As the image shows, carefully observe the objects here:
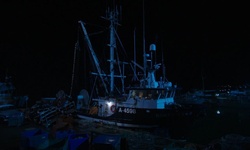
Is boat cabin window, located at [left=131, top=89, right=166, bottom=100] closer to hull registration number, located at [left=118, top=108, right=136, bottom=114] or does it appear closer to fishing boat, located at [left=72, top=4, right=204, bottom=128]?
fishing boat, located at [left=72, top=4, right=204, bottom=128]

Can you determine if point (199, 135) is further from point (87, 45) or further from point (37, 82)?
point (37, 82)

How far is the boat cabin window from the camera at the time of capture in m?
12.0

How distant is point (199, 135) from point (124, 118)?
6801 mm

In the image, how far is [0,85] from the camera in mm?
17469

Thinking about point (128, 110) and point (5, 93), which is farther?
point (5, 93)

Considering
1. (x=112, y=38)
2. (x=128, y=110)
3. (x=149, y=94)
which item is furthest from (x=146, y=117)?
(x=112, y=38)

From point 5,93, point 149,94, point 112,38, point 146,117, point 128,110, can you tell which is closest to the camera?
point 146,117

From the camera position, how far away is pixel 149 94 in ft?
39.8

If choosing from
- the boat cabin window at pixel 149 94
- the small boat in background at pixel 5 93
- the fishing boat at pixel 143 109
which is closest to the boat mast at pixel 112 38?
the fishing boat at pixel 143 109

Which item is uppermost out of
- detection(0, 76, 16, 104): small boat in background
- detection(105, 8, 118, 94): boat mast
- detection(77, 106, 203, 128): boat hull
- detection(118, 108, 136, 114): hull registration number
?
detection(105, 8, 118, 94): boat mast

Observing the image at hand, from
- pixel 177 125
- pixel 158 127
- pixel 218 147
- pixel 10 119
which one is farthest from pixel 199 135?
pixel 10 119

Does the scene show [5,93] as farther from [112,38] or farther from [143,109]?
[143,109]

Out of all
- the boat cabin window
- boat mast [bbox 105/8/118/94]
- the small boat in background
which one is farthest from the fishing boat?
the small boat in background

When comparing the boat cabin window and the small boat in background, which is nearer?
the boat cabin window
